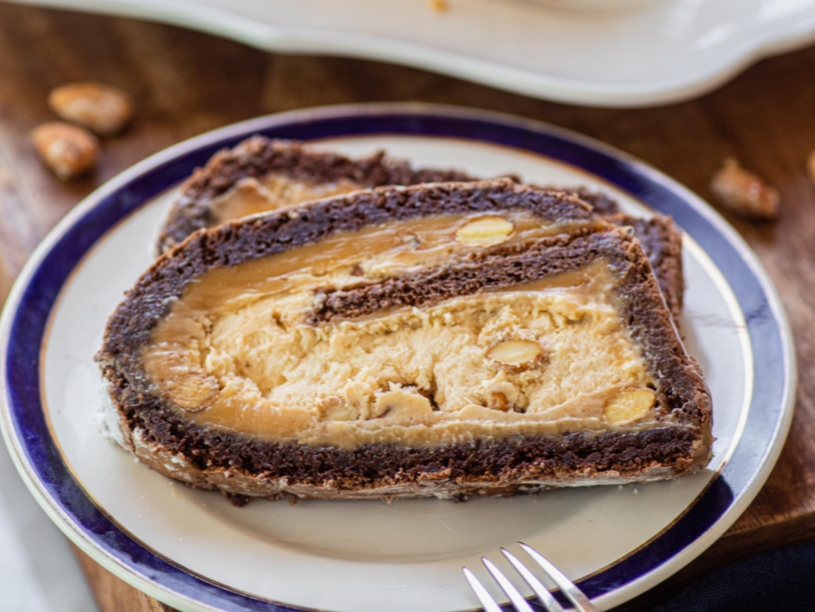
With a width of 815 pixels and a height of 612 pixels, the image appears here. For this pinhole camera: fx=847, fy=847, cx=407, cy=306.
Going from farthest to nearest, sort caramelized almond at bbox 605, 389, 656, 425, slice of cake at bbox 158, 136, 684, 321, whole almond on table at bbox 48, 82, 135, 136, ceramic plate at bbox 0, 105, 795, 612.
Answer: whole almond on table at bbox 48, 82, 135, 136
slice of cake at bbox 158, 136, 684, 321
caramelized almond at bbox 605, 389, 656, 425
ceramic plate at bbox 0, 105, 795, 612

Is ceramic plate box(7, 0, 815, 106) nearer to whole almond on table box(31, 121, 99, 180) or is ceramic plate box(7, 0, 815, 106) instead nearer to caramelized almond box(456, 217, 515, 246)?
whole almond on table box(31, 121, 99, 180)

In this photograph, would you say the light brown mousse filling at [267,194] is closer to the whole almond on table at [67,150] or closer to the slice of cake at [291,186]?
the slice of cake at [291,186]

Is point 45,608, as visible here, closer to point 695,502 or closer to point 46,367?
point 46,367

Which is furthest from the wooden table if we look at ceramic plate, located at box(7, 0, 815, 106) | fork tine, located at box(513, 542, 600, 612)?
fork tine, located at box(513, 542, 600, 612)

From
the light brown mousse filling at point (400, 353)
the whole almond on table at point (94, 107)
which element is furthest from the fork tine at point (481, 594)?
the whole almond on table at point (94, 107)

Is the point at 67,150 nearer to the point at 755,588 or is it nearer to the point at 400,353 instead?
the point at 400,353

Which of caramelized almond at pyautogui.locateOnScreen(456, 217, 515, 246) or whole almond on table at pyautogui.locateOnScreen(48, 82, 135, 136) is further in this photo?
whole almond on table at pyautogui.locateOnScreen(48, 82, 135, 136)
